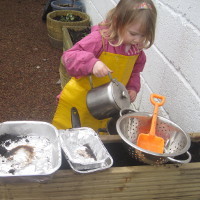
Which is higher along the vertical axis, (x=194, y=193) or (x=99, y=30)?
(x=99, y=30)

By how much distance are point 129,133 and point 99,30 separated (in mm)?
634

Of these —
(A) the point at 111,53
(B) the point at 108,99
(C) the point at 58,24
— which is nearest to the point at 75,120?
(B) the point at 108,99

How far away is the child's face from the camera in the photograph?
4.84 ft

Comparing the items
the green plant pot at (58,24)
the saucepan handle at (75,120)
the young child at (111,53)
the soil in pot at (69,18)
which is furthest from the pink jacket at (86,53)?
the soil in pot at (69,18)

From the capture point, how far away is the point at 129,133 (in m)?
1.46

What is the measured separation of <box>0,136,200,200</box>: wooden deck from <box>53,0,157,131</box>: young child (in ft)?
1.73

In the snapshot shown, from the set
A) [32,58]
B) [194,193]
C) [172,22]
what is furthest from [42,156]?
[32,58]

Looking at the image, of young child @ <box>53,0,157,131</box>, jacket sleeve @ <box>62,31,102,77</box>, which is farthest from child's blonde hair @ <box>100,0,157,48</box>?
jacket sleeve @ <box>62,31,102,77</box>

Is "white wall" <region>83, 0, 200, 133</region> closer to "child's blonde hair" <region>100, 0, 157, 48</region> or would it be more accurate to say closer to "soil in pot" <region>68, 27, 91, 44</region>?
"child's blonde hair" <region>100, 0, 157, 48</region>

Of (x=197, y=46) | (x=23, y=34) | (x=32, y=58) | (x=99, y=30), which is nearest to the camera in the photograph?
(x=197, y=46)

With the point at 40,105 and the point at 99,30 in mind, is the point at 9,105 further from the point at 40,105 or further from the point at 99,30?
the point at 99,30

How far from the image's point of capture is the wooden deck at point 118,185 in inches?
44.9

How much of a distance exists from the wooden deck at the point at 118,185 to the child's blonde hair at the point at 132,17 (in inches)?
27.9

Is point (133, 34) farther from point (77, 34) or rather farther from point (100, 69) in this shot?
point (77, 34)
